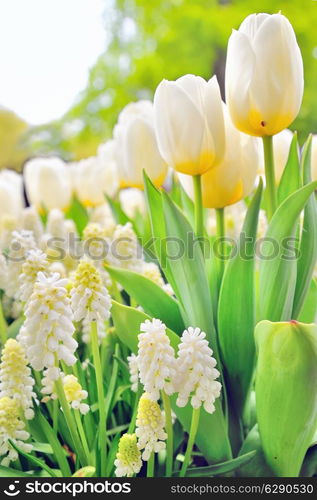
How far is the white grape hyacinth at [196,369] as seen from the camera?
0.37 meters

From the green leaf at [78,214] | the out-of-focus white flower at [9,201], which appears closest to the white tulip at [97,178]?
the green leaf at [78,214]

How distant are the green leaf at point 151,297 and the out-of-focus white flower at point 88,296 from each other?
0.19 feet

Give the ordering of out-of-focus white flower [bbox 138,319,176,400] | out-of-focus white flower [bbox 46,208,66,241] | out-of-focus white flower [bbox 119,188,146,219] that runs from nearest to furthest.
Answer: out-of-focus white flower [bbox 138,319,176,400]
out-of-focus white flower [bbox 46,208,66,241]
out-of-focus white flower [bbox 119,188,146,219]

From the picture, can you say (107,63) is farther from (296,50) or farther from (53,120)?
(296,50)

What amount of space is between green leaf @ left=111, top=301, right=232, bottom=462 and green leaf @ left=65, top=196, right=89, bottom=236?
0.58 meters

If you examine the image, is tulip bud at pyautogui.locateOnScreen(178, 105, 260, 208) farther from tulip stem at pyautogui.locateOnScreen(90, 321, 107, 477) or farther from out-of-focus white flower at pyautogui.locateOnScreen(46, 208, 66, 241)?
out-of-focus white flower at pyautogui.locateOnScreen(46, 208, 66, 241)

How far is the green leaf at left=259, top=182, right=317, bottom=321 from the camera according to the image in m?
0.45

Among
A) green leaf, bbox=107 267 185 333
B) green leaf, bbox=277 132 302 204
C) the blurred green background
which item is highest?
the blurred green background

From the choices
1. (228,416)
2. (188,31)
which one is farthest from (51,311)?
(188,31)

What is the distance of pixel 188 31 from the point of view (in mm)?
4492

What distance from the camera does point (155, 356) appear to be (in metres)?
0.36

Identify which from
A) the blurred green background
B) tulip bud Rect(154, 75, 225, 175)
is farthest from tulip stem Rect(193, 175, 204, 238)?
the blurred green background

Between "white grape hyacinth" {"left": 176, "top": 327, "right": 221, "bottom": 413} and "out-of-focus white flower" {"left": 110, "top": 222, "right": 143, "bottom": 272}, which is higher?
"out-of-focus white flower" {"left": 110, "top": 222, "right": 143, "bottom": 272}

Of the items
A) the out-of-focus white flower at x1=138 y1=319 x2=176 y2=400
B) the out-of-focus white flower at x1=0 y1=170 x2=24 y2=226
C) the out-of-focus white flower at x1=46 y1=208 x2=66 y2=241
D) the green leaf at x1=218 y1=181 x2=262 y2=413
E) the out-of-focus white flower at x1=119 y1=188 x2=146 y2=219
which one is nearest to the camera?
the out-of-focus white flower at x1=138 y1=319 x2=176 y2=400
